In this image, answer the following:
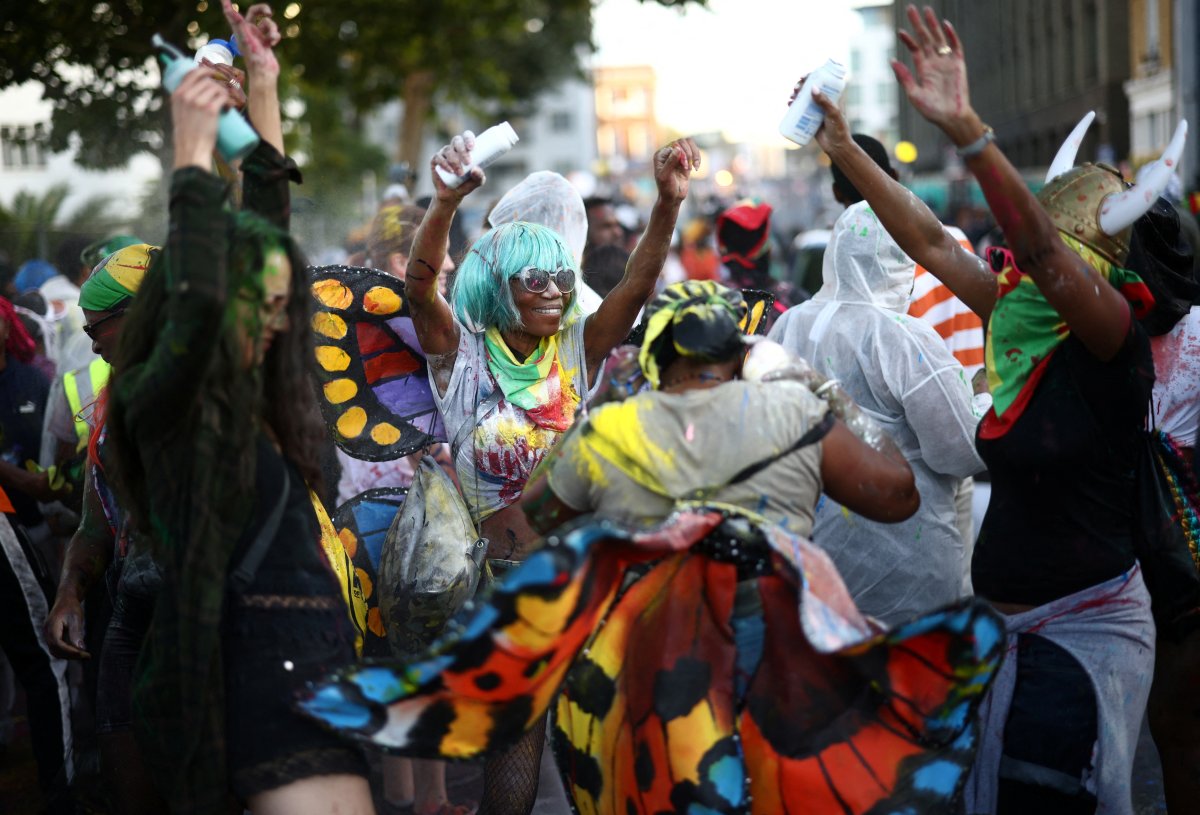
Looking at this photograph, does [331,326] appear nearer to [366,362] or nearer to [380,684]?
[366,362]

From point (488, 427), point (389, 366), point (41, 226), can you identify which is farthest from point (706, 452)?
point (41, 226)

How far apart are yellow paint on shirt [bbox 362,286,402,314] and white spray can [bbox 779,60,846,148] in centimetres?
157

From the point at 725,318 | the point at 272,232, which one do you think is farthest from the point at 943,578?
the point at 272,232

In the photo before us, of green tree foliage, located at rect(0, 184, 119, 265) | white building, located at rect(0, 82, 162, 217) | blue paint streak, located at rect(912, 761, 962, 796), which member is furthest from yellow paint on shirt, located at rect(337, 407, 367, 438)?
white building, located at rect(0, 82, 162, 217)

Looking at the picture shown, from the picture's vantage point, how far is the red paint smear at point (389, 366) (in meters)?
4.98

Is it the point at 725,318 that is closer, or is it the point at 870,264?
the point at 725,318

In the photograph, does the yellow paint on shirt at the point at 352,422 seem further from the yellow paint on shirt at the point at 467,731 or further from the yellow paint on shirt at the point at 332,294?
the yellow paint on shirt at the point at 467,731

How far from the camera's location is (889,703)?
10.3ft

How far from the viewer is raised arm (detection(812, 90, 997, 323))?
4027 millimetres

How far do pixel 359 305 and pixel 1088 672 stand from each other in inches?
105

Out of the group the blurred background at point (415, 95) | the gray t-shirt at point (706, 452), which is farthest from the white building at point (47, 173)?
the gray t-shirt at point (706, 452)

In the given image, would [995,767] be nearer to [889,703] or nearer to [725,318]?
[889,703]

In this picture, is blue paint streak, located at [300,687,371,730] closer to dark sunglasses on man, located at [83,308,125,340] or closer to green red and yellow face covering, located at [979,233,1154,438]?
green red and yellow face covering, located at [979,233,1154,438]

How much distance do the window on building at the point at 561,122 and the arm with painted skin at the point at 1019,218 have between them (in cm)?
9027
